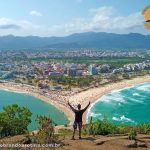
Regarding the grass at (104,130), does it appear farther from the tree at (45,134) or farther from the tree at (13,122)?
the tree at (45,134)

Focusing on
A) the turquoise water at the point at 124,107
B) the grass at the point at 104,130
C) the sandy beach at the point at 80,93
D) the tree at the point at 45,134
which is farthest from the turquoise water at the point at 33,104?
the tree at the point at 45,134

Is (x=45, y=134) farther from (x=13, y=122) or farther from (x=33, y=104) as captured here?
(x=33, y=104)

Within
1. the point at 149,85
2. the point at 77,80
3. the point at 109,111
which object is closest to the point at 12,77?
the point at 77,80

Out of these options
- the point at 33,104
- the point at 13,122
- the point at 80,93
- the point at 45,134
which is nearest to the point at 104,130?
the point at 45,134

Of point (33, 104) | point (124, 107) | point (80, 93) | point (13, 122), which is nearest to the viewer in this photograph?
point (13, 122)

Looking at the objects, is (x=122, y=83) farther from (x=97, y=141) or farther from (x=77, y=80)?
(x=97, y=141)

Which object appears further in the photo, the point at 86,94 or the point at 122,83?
the point at 122,83

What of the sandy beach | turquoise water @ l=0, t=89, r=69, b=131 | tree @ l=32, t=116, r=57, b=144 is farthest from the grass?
the sandy beach
